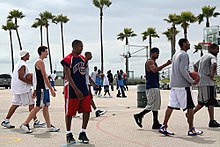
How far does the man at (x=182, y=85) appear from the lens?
8.88 metres

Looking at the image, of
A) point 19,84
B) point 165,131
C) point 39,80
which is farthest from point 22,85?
point 165,131

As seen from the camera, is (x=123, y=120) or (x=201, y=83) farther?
(x=123, y=120)

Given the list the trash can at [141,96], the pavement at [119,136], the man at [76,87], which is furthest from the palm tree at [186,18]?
the man at [76,87]

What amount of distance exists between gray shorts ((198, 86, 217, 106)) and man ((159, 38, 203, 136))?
1386 mm

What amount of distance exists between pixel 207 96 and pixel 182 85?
61.6 inches

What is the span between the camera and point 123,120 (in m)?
12.0

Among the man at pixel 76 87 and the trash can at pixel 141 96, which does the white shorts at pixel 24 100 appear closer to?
the man at pixel 76 87

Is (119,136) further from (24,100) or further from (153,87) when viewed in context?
(24,100)

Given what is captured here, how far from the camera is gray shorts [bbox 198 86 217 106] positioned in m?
10.2

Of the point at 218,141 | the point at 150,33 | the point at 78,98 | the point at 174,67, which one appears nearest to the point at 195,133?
the point at 218,141

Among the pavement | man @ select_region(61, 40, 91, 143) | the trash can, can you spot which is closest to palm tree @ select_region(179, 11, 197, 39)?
the trash can

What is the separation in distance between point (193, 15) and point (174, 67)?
148 feet

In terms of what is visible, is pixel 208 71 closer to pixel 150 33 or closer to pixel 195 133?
pixel 195 133

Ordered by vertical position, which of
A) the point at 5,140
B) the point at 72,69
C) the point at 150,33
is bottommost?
the point at 5,140
